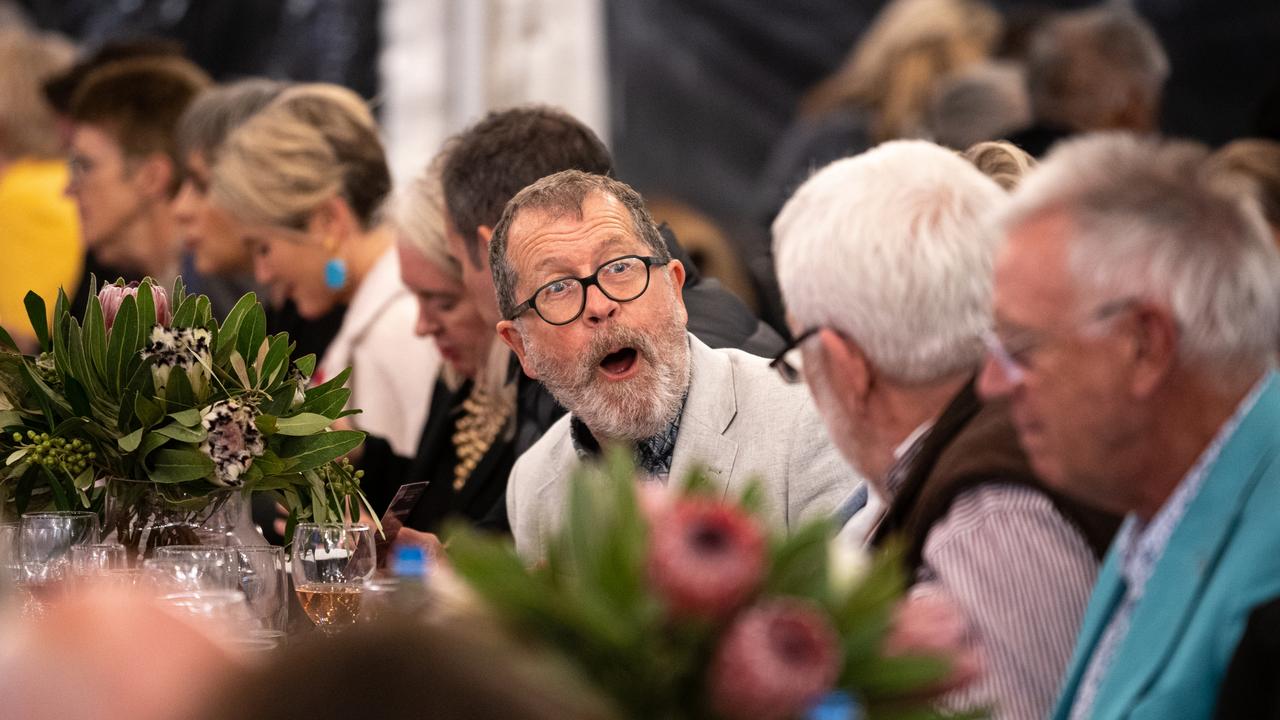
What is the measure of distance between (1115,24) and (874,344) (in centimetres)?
466

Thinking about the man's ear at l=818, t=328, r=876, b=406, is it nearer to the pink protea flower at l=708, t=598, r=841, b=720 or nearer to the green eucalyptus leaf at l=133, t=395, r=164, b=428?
the pink protea flower at l=708, t=598, r=841, b=720

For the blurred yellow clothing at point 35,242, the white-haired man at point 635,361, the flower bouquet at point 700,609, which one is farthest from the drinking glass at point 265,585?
the blurred yellow clothing at point 35,242

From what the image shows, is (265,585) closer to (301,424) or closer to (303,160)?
(301,424)

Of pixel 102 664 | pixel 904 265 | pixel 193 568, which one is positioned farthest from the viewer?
pixel 193 568

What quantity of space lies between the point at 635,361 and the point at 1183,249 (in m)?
1.47

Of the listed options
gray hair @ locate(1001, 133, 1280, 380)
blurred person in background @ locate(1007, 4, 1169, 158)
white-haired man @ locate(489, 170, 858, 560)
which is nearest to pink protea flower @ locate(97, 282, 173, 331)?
white-haired man @ locate(489, 170, 858, 560)

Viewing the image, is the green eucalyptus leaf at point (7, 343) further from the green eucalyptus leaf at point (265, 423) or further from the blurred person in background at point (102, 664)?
the blurred person in background at point (102, 664)

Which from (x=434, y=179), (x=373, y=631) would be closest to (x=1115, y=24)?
(x=434, y=179)

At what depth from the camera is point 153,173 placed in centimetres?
619

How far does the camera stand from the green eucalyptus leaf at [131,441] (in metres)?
2.79

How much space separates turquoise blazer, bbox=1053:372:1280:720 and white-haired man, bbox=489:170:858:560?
1.24 meters

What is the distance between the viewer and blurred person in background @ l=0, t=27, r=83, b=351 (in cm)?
690

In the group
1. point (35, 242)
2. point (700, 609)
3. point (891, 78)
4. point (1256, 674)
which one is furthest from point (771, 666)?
point (35, 242)

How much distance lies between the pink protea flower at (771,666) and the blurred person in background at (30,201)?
5.72 meters
